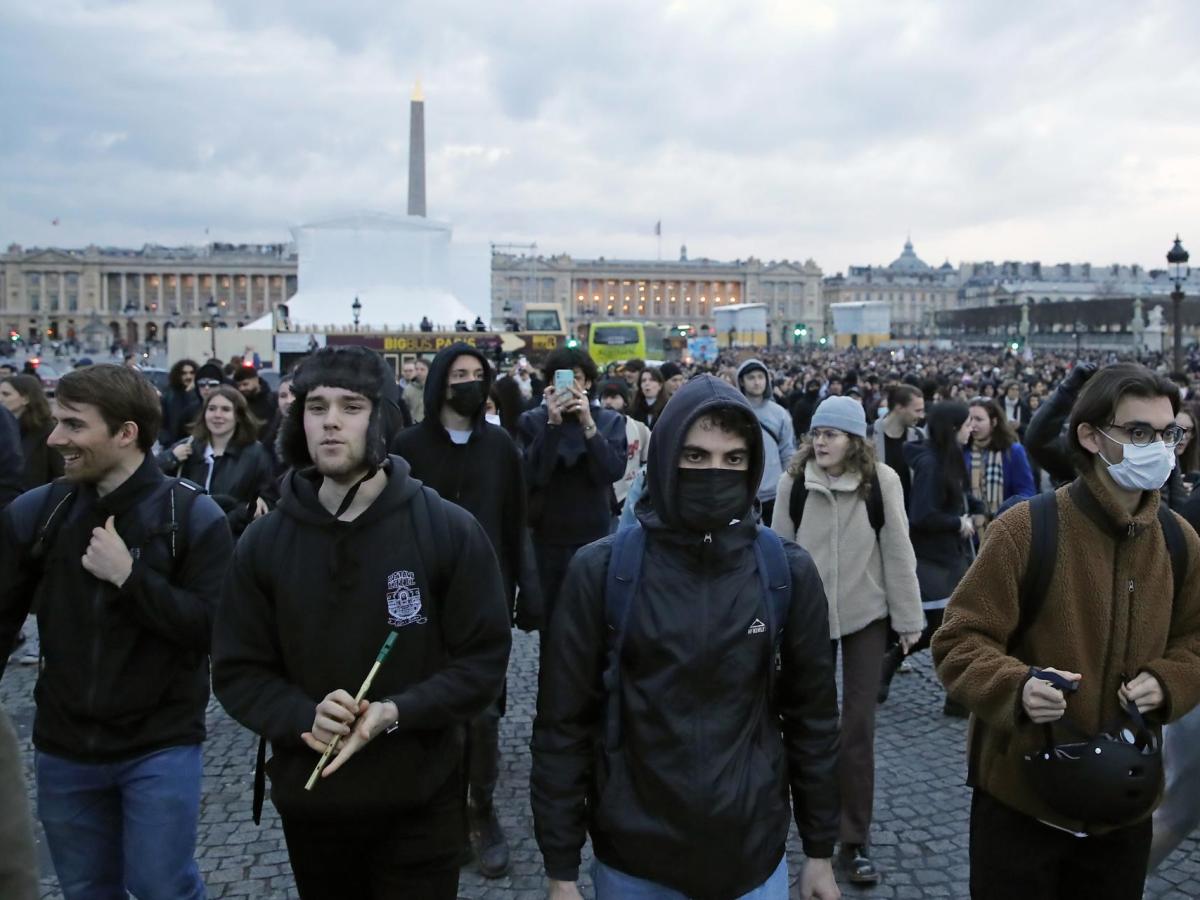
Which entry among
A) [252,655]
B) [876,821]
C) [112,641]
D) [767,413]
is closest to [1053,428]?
[876,821]

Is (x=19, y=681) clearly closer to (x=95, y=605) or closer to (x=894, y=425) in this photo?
(x=95, y=605)

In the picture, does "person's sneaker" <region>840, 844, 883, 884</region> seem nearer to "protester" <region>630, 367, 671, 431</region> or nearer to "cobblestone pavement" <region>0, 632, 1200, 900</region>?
"cobblestone pavement" <region>0, 632, 1200, 900</region>

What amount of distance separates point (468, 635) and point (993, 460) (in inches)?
188

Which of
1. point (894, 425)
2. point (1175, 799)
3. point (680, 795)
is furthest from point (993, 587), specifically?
point (894, 425)

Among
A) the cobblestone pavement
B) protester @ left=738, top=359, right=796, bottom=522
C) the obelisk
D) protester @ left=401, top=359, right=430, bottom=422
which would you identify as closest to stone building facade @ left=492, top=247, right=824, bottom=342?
the obelisk

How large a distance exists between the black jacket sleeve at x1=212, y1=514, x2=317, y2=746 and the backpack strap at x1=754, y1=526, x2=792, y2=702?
0.98 meters

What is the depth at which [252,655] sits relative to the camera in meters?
2.23

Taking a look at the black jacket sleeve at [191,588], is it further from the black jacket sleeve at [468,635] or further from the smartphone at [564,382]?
the smartphone at [564,382]

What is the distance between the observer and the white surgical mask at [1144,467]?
2.29 metres

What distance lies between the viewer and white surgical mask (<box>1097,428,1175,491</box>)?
229 centimetres

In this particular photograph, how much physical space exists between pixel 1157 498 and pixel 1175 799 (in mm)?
1076

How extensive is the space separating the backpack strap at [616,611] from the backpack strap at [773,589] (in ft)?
Answer: 0.83

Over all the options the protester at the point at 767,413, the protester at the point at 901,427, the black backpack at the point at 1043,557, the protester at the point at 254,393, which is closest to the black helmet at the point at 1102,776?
the black backpack at the point at 1043,557

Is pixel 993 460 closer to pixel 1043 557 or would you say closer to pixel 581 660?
pixel 1043 557
